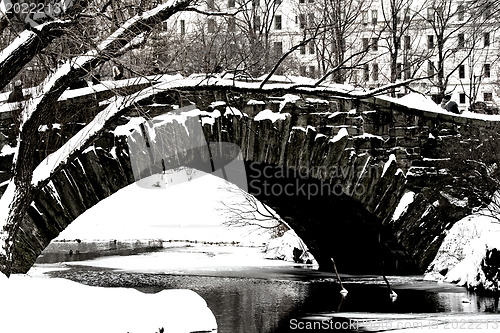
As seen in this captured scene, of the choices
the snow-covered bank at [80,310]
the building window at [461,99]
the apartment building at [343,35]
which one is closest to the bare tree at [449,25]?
the apartment building at [343,35]

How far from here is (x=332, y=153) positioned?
50.4 ft

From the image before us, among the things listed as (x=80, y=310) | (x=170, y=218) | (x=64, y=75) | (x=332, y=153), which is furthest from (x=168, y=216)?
(x=80, y=310)

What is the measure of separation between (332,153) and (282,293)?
274 cm

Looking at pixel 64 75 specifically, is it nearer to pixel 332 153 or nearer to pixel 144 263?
pixel 332 153

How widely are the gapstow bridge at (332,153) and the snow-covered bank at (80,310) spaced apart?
3.18 meters

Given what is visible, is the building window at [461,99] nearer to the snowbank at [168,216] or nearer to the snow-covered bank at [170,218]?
the snowbank at [168,216]

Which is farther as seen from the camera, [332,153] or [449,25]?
[449,25]

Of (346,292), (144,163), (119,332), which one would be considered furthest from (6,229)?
(346,292)

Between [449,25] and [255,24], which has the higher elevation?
[255,24]

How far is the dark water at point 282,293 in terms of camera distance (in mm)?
13156

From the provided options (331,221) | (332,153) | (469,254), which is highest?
(332,153)

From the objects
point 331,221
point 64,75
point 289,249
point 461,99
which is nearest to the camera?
point 64,75

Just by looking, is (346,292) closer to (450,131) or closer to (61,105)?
(450,131)

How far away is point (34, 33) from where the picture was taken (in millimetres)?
9016
